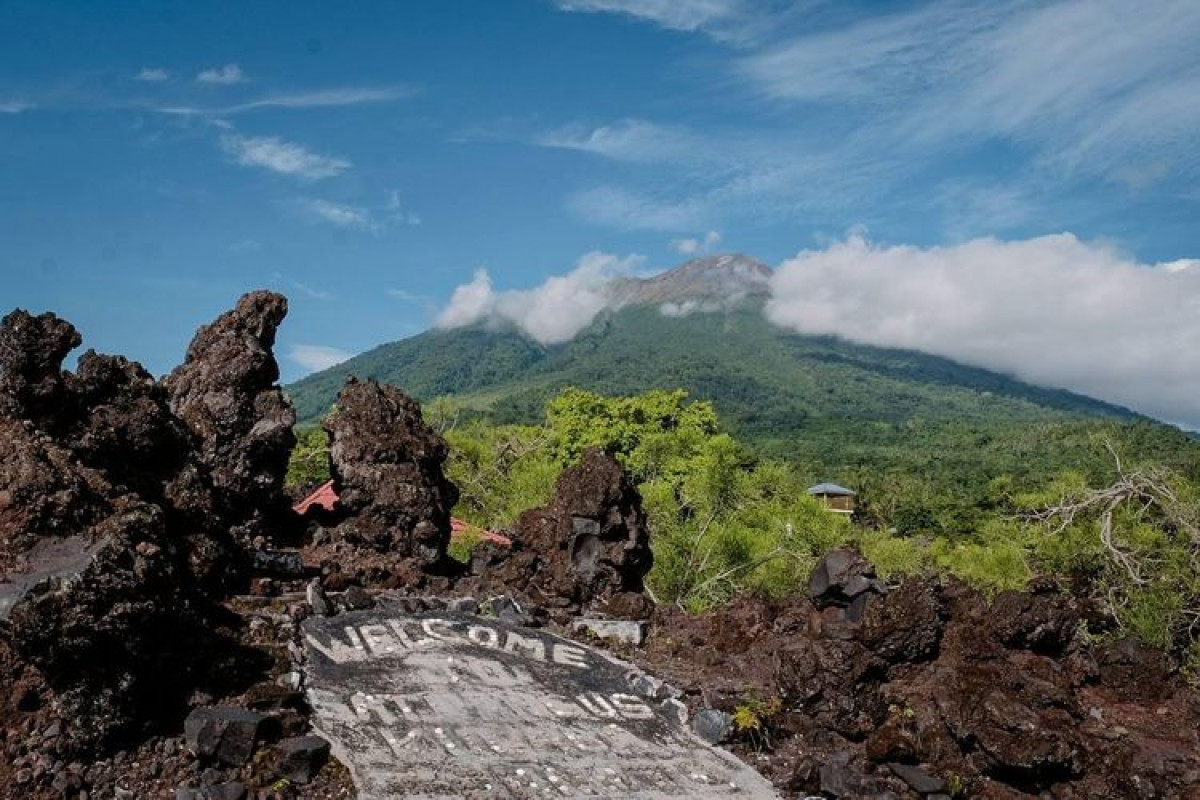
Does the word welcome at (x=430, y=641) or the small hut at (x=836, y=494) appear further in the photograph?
the small hut at (x=836, y=494)

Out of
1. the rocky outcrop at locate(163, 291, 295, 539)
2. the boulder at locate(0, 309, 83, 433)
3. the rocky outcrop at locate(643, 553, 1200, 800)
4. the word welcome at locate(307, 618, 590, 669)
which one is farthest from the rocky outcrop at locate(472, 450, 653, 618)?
the boulder at locate(0, 309, 83, 433)

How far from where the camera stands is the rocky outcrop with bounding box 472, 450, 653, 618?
16500 millimetres

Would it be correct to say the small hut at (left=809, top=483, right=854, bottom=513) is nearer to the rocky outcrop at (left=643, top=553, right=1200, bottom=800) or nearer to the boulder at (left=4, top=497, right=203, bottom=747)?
the rocky outcrop at (left=643, top=553, right=1200, bottom=800)

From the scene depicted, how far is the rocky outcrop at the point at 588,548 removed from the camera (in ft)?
54.1

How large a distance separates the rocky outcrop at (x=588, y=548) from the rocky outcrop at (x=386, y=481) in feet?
4.39

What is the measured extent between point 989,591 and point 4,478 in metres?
16.4

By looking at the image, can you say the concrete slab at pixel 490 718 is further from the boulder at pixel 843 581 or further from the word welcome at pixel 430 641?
the boulder at pixel 843 581

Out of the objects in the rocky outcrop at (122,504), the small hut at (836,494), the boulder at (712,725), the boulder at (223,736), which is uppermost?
the rocky outcrop at (122,504)

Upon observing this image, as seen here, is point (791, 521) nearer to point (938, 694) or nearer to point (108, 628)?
point (938, 694)

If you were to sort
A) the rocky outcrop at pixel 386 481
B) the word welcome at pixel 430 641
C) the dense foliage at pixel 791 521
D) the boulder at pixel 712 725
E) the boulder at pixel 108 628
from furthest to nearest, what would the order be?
the rocky outcrop at pixel 386 481 < the dense foliage at pixel 791 521 < the word welcome at pixel 430 641 < the boulder at pixel 712 725 < the boulder at pixel 108 628

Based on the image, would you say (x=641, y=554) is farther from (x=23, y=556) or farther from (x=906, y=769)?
(x=23, y=556)

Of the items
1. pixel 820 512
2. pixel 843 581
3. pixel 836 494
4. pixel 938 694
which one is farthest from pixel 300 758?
pixel 836 494

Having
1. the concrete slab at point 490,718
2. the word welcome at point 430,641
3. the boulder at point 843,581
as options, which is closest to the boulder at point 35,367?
the concrete slab at point 490,718

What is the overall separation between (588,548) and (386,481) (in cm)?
354
